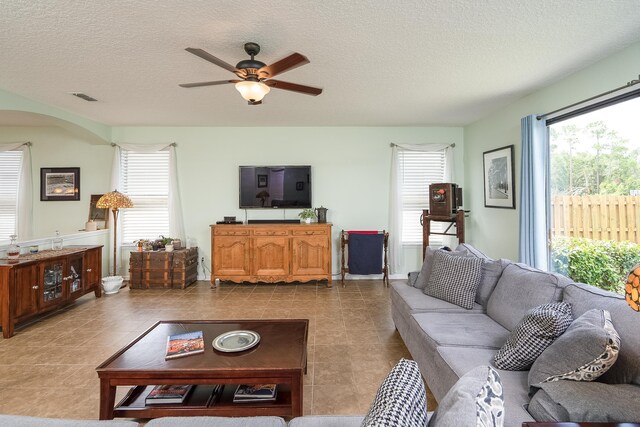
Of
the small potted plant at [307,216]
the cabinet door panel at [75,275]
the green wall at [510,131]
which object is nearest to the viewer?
the green wall at [510,131]

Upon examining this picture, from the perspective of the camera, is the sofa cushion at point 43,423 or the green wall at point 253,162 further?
the green wall at point 253,162

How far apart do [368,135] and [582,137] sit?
2.76 m

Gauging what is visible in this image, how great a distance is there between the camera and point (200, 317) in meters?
3.27

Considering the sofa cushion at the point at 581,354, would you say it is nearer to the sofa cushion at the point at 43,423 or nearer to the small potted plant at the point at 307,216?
the sofa cushion at the point at 43,423

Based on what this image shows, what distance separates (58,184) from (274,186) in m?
3.50

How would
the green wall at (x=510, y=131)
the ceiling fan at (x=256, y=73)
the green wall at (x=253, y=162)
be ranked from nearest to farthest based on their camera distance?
1. the ceiling fan at (x=256, y=73)
2. the green wall at (x=510, y=131)
3. the green wall at (x=253, y=162)

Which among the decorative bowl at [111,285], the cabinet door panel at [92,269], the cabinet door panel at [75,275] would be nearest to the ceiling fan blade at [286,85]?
the cabinet door panel at [75,275]

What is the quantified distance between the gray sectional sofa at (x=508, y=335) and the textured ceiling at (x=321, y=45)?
5.62 ft

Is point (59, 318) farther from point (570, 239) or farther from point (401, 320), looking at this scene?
point (570, 239)

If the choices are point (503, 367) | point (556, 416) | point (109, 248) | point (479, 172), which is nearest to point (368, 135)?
point (479, 172)

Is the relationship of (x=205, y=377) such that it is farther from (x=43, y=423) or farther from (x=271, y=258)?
(x=271, y=258)

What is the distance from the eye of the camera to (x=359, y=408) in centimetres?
181

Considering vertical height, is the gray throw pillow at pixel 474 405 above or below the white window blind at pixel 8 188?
below

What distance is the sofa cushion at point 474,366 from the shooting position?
1.16m
